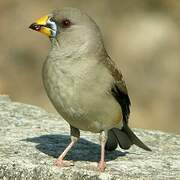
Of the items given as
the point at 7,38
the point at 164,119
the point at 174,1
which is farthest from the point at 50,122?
the point at 174,1

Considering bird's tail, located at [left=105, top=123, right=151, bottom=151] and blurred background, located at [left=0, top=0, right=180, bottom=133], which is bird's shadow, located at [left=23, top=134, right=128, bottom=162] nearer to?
bird's tail, located at [left=105, top=123, right=151, bottom=151]

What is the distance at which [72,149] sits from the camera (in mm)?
8609

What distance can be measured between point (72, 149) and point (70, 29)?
133cm

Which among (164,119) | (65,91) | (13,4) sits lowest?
(164,119)

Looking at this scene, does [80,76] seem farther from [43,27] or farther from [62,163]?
[62,163]

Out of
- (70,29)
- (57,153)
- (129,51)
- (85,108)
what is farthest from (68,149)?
(129,51)

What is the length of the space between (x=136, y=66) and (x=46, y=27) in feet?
23.1

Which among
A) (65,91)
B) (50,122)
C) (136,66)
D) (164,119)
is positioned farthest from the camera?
(136,66)

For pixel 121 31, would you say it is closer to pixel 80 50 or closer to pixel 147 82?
pixel 147 82

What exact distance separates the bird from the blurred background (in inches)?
218

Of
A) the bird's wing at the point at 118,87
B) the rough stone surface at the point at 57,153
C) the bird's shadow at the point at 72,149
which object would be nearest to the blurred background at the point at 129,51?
the rough stone surface at the point at 57,153

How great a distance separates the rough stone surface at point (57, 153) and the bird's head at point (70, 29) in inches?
40.4

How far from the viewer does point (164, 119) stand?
13789mm

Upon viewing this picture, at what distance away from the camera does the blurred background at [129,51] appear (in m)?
13.9
